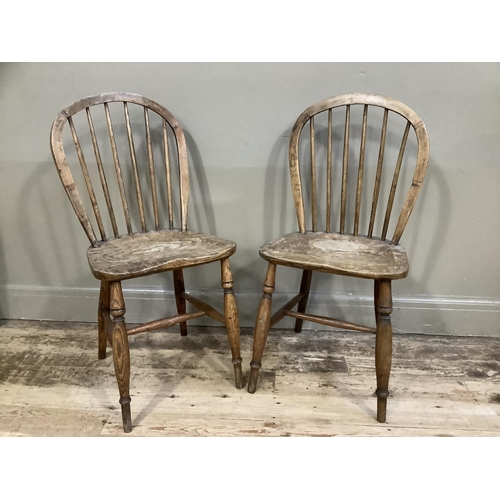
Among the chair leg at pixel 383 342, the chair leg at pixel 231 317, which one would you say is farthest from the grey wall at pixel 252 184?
the chair leg at pixel 383 342

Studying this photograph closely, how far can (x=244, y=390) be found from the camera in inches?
61.3

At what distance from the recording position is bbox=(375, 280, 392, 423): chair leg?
4.30ft

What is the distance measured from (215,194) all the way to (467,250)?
3.68ft

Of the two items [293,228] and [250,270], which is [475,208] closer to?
[293,228]

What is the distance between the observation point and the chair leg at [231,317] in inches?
57.0

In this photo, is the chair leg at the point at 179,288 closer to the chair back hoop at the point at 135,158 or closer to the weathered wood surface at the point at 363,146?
the chair back hoop at the point at 135,158

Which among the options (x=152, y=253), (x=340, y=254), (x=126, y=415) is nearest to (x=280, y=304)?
(x=340, y=254)

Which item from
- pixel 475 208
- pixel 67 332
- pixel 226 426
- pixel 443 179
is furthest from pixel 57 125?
pixel 475 208

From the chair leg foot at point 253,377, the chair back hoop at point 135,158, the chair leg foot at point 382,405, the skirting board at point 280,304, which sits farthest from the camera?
the skirting board at point 280,304

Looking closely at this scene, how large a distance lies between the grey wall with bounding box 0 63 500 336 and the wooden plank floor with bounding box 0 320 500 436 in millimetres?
159

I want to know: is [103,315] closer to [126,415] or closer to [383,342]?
[126,415]

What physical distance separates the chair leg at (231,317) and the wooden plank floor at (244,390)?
7 centimetres

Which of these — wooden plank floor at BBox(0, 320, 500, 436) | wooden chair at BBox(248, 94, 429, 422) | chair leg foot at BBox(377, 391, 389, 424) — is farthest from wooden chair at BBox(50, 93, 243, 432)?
chair leg foot at BBox(377, 391, 389, 424)

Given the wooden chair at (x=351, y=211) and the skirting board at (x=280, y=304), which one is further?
the skirting board at (x=280, y=304)
